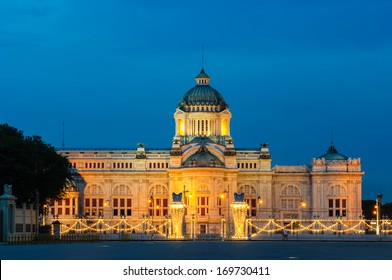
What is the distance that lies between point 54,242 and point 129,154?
99714 millimetres

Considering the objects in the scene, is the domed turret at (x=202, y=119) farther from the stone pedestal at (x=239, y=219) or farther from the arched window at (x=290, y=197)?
the stone pedestal at (x=239, y=219)

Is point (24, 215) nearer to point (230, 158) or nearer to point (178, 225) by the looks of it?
point (178, 225)

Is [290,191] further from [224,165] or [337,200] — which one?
[224,165]

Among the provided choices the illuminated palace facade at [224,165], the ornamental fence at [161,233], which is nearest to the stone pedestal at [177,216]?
the ornamental fence at [161,233]

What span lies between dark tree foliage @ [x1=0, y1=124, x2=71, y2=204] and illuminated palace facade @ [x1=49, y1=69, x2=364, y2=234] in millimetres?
66754

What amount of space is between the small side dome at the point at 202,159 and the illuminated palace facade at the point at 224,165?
3200mm

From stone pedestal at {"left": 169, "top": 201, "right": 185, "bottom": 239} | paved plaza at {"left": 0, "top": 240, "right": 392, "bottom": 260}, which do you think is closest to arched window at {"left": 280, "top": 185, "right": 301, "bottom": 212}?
stone pedestal at {"left": 169, "top": 201, "right": 185, "bottom": 239}

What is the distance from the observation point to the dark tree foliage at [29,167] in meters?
111

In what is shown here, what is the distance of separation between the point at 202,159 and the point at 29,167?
74124 mm

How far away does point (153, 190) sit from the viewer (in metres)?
196

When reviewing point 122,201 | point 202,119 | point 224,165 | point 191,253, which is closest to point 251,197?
point 224,165

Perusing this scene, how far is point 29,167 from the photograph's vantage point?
114m
